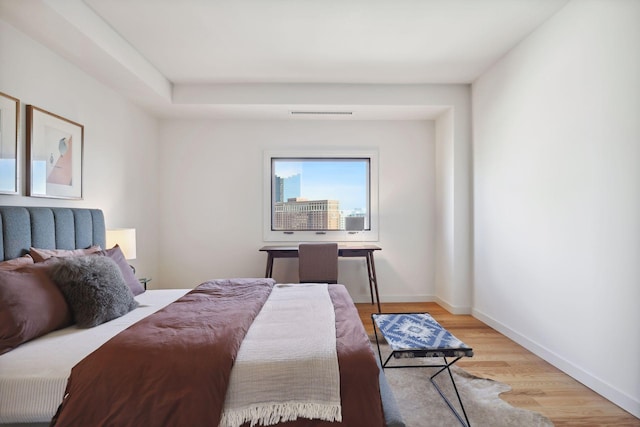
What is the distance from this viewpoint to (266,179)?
414 cm

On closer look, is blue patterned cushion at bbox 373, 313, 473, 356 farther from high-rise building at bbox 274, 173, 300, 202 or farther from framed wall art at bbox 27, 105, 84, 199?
framed wall art at bbox 27, 105, 84, 199

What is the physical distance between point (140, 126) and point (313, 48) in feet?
7.37

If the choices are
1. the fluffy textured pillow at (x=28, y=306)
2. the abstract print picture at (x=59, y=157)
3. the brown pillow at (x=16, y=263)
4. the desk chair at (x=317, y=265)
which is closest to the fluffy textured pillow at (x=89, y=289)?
the fluffy textured pillow at (x=28, y=306)

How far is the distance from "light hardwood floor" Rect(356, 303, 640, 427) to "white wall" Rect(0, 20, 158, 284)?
2829 millimetres

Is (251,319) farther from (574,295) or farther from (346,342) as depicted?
(574,295)

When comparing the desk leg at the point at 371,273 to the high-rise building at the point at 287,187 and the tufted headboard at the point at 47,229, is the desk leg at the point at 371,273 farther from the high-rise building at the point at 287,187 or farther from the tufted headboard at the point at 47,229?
the tufted headboard at the point at 47,229

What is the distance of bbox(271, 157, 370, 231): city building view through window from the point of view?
4242 millimetres

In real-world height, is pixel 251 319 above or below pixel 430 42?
below

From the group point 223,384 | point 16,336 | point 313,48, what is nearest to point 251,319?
point 223,384

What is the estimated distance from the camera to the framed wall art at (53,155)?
224 centimetres

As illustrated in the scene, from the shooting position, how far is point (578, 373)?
84.4 inches

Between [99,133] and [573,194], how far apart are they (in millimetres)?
3958

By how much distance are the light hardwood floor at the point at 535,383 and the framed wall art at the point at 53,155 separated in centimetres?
290

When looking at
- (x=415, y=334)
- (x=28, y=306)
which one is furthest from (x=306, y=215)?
(x=28, y=306)
